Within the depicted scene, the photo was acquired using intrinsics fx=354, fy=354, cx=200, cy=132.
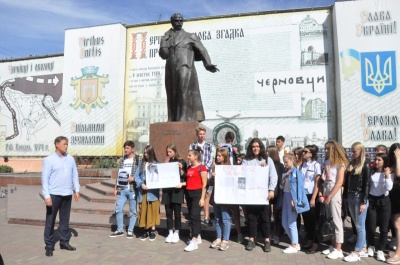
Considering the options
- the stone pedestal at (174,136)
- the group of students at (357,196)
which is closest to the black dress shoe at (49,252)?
the stone pedestal at (174,136)

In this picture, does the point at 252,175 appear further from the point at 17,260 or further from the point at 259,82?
the point at 259,82

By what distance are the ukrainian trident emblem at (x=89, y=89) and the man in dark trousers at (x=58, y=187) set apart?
15750mm

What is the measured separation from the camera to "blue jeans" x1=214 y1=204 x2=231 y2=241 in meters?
4.73

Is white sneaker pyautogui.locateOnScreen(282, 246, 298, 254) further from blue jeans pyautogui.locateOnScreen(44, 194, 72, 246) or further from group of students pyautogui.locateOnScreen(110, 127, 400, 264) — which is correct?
blue jeans pyautogui.locateOnScreen(44, 194, 72, 246)

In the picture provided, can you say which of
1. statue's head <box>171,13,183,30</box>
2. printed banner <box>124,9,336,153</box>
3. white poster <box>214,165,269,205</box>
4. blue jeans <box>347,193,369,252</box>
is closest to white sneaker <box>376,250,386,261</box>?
blue jeans <box>347,193,369,252</box>

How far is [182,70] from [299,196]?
3.91 m

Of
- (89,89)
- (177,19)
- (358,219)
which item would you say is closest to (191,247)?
(358,219)

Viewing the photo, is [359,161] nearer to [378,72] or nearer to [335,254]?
[335,254]

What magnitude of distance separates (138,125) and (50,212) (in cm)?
1526

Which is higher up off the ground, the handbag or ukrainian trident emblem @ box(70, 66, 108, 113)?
ukrainian trident emblem @ box(70, 66, 108, 113)

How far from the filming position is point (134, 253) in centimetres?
451

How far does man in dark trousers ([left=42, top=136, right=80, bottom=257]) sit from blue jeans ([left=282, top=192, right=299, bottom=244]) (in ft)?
9.13

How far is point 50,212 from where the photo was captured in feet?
15.0

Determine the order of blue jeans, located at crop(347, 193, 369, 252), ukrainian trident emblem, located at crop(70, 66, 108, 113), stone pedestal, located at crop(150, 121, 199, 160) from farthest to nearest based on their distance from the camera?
1. ukrainian trident emblem, located at crop(70, 66, 108, 113)
2. stone pedestal, located at crop(150, 121, 199, 160)
3. blue jeans, located at crop(347, 193, 369, 252)
